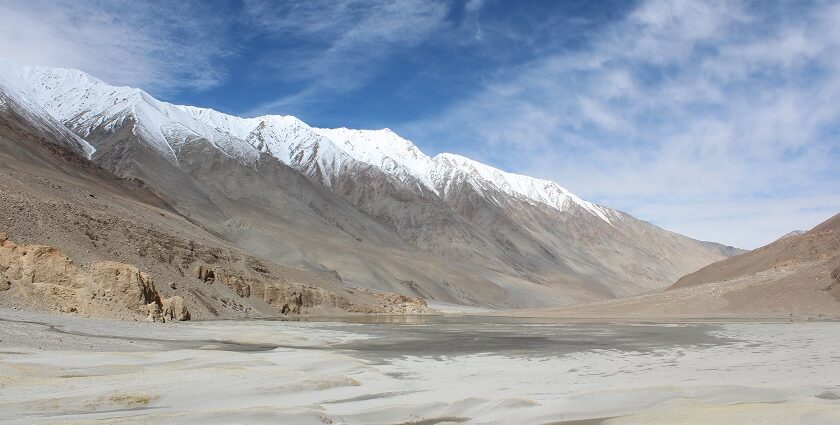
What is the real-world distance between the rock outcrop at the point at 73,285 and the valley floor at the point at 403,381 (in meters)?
7.74

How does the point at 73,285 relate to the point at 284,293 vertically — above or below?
below

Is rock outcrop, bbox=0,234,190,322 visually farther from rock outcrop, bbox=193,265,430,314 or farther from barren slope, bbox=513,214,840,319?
barren slope, bbox=513,214,840,319

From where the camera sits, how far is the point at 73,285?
39.1 metres

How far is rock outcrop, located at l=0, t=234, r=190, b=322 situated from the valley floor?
25.4 ft

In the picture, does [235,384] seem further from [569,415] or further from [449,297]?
[449,297]

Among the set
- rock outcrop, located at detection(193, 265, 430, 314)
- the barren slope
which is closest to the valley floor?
the barren slope

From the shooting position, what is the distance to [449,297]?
14250 cm

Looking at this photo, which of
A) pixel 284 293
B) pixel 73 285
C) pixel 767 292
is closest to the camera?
pixel 73 285

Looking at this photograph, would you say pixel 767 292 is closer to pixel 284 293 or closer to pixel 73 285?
pixel 284 293

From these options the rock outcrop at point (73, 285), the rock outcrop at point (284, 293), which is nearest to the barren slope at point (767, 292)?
the rock outcrop at point (284, 293)

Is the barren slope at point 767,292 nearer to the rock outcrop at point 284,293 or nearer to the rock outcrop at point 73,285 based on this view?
the rock outcrop at point 284,293

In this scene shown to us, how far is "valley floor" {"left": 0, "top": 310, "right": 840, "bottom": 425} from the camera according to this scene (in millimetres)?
12398

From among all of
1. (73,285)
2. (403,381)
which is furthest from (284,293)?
(403,381)

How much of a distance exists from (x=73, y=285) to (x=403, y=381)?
29369 mm
